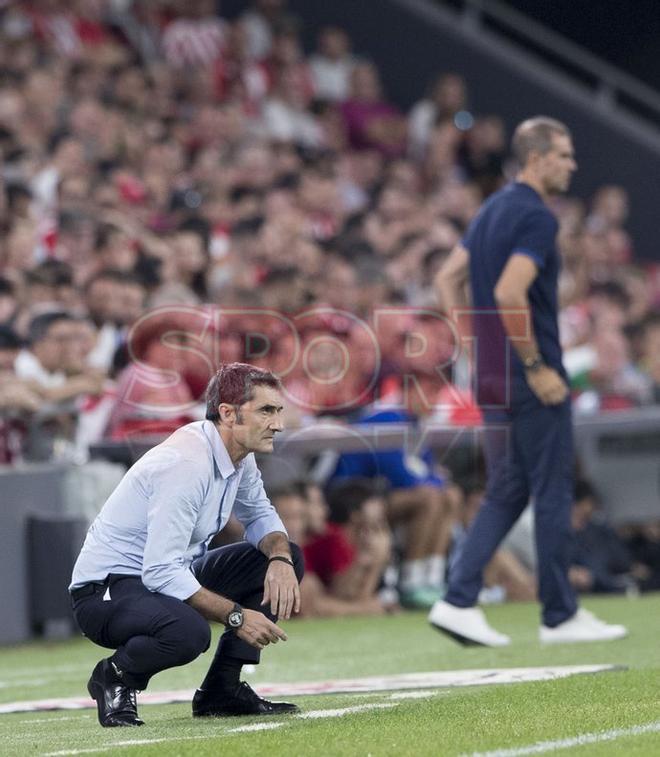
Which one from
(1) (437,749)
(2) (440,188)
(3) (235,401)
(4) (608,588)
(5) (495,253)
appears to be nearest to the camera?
(1) (437,749)

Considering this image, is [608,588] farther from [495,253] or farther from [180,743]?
[180,743]

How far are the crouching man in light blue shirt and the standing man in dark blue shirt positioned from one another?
7.53ft

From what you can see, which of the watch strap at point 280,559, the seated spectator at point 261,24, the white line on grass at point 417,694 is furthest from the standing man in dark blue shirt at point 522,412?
the seated spectator at point 261,24

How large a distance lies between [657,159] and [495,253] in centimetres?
1331

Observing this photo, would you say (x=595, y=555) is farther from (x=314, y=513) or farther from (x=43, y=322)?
(x=43, y=322)

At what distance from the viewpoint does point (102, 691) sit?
5672 millimetres

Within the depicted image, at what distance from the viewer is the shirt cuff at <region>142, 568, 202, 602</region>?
542 cm

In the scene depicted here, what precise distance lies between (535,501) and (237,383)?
2701 millimetres

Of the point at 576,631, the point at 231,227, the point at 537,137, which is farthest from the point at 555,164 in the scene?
the point at 231,227

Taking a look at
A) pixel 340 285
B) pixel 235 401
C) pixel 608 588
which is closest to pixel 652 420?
pixel 608 588

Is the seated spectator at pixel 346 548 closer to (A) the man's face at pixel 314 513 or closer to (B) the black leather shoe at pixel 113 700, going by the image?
(A) the man's face at pixel 314 513

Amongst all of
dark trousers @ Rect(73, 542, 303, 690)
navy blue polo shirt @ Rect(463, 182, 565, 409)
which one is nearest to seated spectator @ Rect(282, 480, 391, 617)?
navy blue polo shirt @ Rect(463, 182, 565, 409)

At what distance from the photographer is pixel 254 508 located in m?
5.87

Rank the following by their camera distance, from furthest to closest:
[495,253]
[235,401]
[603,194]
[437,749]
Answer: [603,194]
[495,253]
[235,401]
[437,749]
